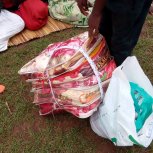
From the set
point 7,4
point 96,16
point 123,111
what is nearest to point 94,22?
point 96,16

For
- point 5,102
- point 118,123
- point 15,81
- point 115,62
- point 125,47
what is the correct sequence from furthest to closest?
A: point 15,81, point 5,102, point 115,62, point 125,47, point 118,123

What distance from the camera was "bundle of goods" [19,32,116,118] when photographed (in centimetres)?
181

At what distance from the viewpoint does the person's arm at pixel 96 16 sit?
1.59 metres

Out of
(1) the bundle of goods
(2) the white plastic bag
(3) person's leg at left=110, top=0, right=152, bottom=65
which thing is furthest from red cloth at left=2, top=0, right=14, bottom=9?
(2) the white plastic bag

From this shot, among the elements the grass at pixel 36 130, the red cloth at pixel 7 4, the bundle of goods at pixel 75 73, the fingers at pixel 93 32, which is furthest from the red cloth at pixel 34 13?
the fingers at pixel 93 32

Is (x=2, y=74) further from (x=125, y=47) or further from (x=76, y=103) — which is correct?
(x=125, y=47)

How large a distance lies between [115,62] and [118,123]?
444 millimetres

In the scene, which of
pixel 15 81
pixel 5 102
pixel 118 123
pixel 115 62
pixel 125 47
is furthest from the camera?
pixel 15 81

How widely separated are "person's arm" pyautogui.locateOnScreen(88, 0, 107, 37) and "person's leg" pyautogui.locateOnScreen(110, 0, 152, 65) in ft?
0.26

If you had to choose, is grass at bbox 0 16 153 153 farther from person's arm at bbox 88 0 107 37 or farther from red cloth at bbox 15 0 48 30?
person's arm at bbox 88 0 107 37

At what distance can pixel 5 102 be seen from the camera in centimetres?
226

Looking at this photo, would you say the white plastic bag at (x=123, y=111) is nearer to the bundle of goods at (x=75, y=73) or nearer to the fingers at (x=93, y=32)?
the bundle of goods at (x=75, y=73)

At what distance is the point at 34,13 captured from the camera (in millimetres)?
2750

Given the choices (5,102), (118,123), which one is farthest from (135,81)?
(5,102)
